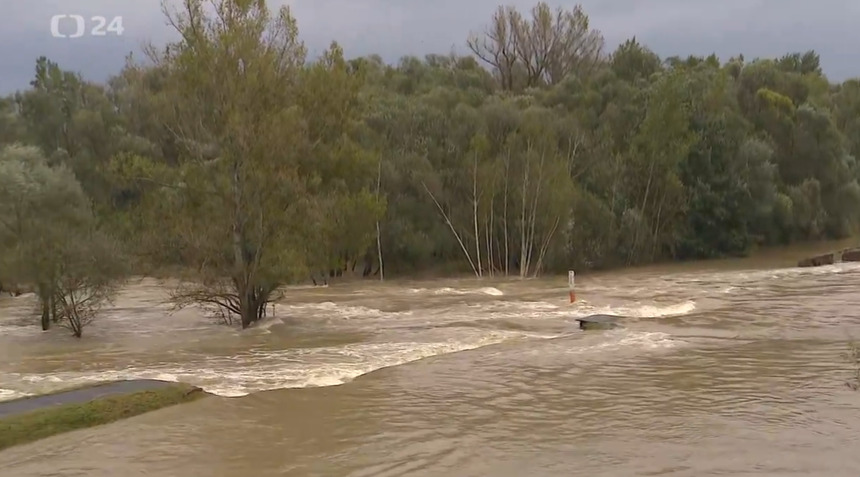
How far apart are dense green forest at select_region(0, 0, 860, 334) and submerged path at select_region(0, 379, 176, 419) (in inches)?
398

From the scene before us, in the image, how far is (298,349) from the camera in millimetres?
20531

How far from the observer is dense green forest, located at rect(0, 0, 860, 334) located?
25078 millimetres

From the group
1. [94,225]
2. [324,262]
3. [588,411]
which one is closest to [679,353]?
[588,411]

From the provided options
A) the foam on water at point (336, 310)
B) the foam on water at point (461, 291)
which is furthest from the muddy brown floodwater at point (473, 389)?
the foam on water at point (461, 291)

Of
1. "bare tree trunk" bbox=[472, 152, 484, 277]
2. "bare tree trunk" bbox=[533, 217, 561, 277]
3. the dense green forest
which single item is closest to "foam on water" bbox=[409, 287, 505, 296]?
the dense green forest

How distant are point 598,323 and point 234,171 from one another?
11079 mm

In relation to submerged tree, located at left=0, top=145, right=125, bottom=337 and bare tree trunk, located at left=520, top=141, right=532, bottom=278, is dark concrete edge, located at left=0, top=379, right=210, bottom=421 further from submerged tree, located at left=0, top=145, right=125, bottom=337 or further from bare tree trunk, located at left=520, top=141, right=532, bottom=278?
bare tree trunk, located at left=520, top=141, right=532, bottom=278

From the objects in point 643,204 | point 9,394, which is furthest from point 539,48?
point 9,394

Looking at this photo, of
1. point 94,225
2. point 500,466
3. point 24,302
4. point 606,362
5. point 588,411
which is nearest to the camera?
point 500,466

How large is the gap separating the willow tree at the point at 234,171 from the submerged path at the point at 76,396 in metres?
10.0

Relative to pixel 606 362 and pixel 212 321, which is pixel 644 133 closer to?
pixel 212 321

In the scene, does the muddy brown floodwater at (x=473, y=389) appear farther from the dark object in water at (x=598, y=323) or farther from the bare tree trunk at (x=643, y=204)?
the bare tree trunk at (x=643, y=204)

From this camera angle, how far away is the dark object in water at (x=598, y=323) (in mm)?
21906

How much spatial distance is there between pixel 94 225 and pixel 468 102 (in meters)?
28.4
